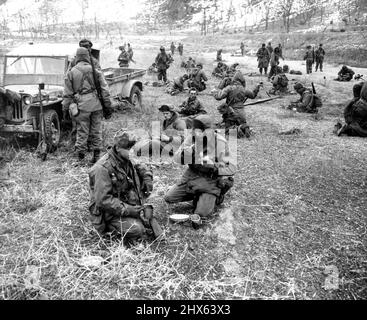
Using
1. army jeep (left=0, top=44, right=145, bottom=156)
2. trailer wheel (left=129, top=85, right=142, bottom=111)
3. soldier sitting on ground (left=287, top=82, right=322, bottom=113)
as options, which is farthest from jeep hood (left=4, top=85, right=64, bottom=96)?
soldier sitting on ground (left=287, top=82, right=322, bottom=113)

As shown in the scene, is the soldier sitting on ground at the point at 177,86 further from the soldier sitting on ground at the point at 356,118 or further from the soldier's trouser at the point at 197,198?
the soldier's trouser at the point at 197,198

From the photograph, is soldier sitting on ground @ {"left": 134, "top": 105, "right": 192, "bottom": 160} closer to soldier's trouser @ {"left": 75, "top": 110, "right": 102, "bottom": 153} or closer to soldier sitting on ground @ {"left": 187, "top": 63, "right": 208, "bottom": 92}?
soldier's trouser @ {"left": 75, "top": 110, "right": 102, "bottom": 153}

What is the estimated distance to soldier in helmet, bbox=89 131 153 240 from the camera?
3518 millimetres

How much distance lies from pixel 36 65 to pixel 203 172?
429cm

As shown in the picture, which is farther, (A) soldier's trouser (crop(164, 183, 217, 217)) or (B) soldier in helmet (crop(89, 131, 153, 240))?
(A) soldier's trouser (crop(164, 183, 217, 217))

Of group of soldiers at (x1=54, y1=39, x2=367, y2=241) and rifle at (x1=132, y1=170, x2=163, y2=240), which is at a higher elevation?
group of soldiers at (x1=54, y1=39, x2=367, y2=241)

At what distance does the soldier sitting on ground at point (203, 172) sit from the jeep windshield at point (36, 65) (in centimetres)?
356

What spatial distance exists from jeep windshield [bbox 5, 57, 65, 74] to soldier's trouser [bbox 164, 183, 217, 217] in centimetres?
372

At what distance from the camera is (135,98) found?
948 centimetres

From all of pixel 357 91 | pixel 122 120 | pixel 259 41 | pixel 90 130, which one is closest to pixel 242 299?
pixel 90 130

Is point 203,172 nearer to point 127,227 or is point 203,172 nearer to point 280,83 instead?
point 127,227

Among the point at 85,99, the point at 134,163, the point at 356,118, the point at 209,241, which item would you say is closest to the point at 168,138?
the point at 85,99

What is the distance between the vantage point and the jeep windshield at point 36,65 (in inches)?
266

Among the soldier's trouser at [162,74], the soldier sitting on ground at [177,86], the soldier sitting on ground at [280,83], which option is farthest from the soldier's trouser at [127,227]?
the soldier's trouser at [162,74]
